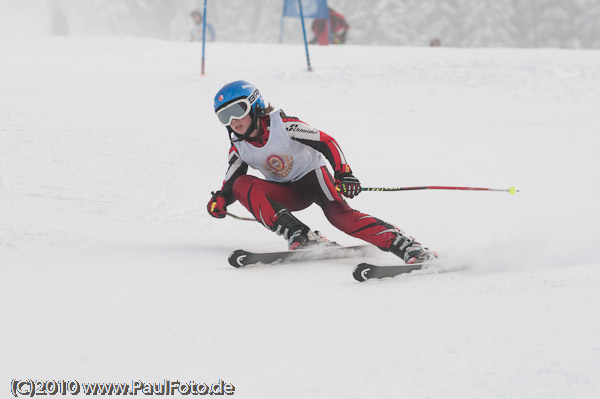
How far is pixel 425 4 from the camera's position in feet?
120

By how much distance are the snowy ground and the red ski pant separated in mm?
288

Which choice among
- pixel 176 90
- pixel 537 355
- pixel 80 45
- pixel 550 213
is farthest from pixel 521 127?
pixel 80 45

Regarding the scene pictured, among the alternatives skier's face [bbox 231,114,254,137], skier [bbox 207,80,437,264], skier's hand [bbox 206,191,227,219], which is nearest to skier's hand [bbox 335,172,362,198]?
skier [bbox 207,80,437,264]

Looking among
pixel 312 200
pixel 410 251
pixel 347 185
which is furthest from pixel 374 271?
pixel 312 200

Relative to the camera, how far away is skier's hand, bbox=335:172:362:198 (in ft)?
12.8

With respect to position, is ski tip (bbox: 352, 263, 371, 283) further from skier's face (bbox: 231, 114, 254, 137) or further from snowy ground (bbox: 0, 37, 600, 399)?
skier's face (bbox: 231, 114, 254, 137)

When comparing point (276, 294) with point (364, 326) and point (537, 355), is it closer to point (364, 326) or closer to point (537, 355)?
point (364, 326)

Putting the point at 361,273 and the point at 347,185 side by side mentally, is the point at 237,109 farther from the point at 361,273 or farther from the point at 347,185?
the point at 361,273

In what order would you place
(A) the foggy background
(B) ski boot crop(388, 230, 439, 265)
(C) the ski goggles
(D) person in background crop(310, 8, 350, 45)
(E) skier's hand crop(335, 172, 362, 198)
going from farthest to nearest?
(A) the foggy background
(D) person in background crop(310, 8, 350, 45)
(C) the ski goggles
(E) skier's hand crop(335, 172, 362, 198)
(B) ski boot crop(388, 230, 439, 265)

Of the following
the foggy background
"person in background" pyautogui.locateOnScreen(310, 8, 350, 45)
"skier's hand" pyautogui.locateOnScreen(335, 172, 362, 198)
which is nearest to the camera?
"skier's hand" pyautogui.locateOnScreen(335, 172, 362, 198)

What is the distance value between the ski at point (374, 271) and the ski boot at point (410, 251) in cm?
21

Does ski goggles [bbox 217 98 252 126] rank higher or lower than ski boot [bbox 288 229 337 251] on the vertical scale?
higher

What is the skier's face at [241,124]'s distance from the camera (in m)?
4.14

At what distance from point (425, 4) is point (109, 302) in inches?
1421
